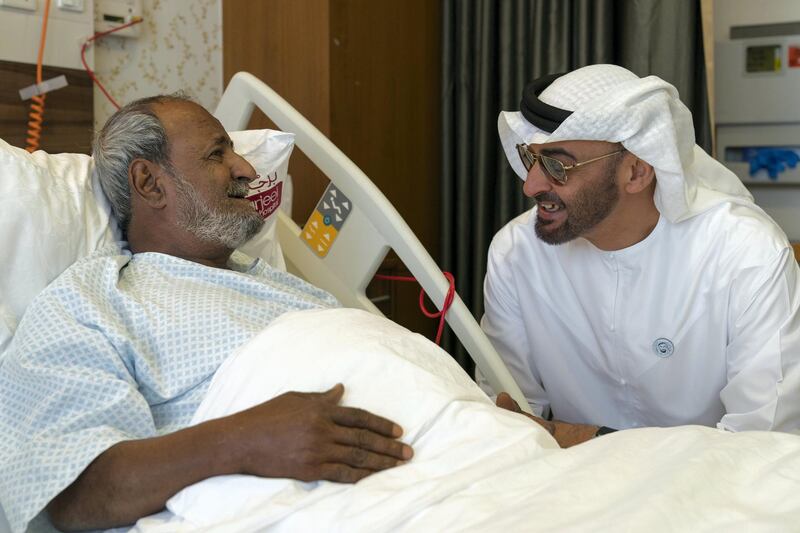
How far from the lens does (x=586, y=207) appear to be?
2088mm

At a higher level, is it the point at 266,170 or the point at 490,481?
the point at 266,170

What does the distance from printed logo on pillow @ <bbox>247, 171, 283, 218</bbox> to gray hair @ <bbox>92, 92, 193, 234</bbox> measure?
0.27 metres

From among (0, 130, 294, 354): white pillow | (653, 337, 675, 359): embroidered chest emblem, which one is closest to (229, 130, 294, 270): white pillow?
(0, 130, 294, 354): white pillow

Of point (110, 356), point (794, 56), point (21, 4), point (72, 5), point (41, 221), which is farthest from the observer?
point (794, 56)

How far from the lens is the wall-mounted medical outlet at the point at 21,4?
2.36 metres

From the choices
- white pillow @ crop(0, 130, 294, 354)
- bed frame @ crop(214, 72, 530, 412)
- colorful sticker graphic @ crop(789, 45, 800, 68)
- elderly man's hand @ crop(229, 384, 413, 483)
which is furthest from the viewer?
colorful sticker graphic @ crop(789, 45, 800, 68)

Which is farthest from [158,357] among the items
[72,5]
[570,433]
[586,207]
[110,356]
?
[72,5]

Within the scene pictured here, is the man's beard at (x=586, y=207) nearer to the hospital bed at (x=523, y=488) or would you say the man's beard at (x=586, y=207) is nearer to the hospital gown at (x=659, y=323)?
the hospital gown at (x=659, y=323)

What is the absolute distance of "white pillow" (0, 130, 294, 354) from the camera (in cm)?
169

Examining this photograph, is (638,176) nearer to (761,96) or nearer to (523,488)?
(523,488)

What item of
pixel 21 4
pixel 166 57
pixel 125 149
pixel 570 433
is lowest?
pixel 570 433

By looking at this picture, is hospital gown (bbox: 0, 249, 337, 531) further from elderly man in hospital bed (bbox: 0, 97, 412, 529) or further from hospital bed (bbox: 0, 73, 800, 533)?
hospital bed (bbox: 0, 73, 800, 533)

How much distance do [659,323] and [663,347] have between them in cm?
6

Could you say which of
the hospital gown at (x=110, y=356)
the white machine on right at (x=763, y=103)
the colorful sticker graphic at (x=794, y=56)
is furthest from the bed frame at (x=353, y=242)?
the colorful sticker graphic at (x=794, y=56)
